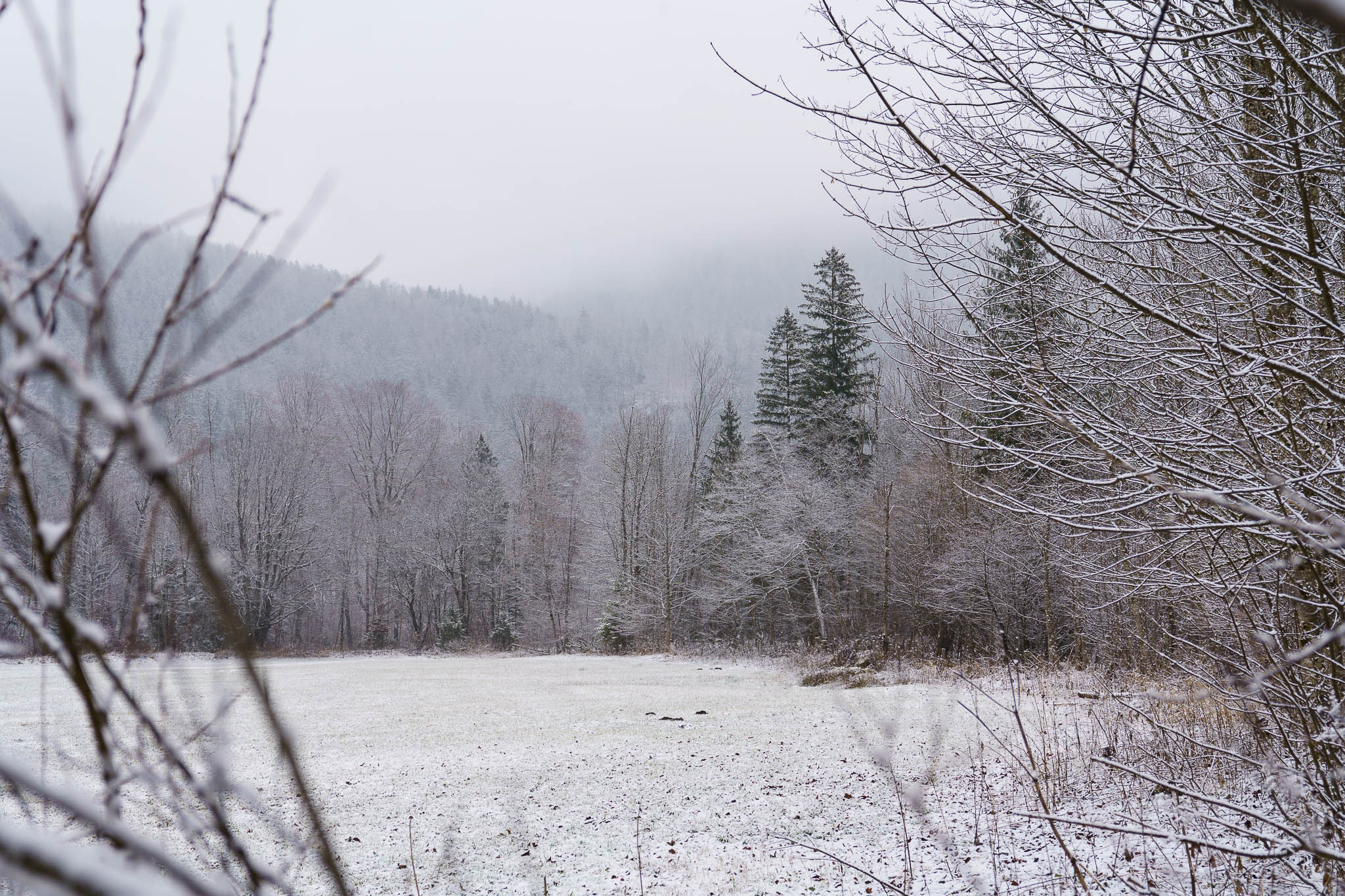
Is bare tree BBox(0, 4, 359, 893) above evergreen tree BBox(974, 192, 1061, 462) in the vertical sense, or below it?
below

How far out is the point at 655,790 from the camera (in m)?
7.21

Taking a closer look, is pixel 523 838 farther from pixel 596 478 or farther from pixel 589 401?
pixel 589 401

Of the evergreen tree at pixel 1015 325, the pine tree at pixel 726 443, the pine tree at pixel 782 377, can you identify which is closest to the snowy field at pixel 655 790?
the evergreen tree at pixel 1015 325

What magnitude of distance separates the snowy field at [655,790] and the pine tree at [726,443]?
14.9 m

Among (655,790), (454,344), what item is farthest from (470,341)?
(655,790)

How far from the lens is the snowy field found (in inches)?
191

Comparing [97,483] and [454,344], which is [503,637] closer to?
[97,483]

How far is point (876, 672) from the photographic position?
49.8ft

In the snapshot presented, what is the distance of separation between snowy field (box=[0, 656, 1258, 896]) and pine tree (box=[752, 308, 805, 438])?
46.9 ft

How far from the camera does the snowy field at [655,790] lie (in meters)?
4.84

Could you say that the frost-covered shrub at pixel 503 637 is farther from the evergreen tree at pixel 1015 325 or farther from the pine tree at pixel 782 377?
the evergreen tree at pixel 1015 325

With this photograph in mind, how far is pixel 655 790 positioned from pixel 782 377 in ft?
70.8

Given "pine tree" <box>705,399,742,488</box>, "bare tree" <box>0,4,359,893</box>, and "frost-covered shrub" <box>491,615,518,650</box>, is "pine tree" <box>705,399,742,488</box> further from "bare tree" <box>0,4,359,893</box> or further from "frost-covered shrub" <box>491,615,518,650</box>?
"bare tree" <box>0,4,359,893</box>

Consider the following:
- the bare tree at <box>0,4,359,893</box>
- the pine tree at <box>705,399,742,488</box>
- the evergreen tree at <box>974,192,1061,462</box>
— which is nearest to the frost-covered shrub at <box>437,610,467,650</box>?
the pine tree at <box>705,399,742,488</box>
